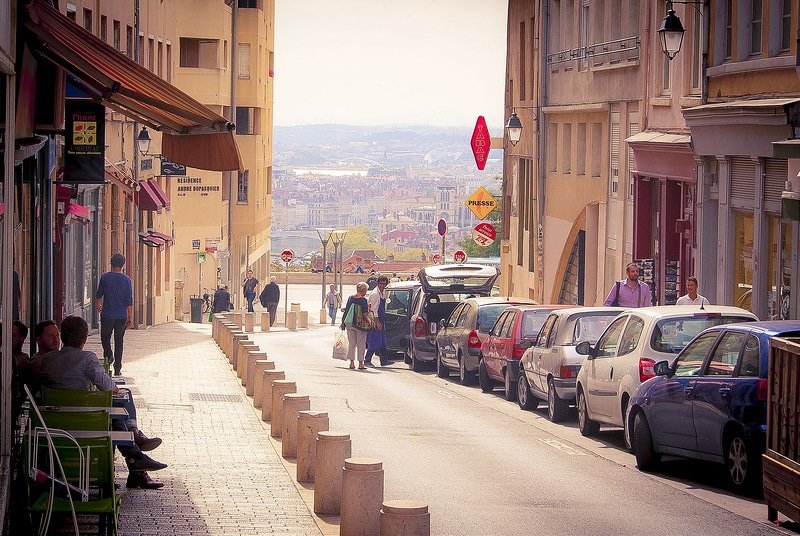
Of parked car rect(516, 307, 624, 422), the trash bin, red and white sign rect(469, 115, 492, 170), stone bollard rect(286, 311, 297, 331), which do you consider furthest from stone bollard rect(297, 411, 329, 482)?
the trash bin

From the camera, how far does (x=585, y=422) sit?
18.3 metres

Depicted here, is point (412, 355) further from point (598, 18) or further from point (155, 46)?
point (155, 46)

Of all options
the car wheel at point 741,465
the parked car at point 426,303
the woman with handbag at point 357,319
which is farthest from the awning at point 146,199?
the car wheel at point 741,465

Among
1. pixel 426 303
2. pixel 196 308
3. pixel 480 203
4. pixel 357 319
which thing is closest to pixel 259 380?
pixel 357 319

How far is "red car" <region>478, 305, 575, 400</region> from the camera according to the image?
23.1m

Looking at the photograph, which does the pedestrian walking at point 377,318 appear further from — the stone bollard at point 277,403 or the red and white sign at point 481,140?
the red and white sign at point 481,140

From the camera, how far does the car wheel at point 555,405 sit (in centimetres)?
1991

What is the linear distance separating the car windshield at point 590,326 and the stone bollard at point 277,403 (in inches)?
173

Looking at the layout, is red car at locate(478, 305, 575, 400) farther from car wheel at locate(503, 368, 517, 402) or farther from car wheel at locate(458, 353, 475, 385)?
car wheel at locate(458, 353, 475, 385)

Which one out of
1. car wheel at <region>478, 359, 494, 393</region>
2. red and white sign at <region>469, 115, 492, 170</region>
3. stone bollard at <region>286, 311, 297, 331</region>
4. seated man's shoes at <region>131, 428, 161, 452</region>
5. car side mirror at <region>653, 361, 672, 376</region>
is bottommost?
stone bollard at <region>286, 311, 297, 331</region>

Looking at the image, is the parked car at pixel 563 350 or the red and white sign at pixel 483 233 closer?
the parked car at pixel 563 350

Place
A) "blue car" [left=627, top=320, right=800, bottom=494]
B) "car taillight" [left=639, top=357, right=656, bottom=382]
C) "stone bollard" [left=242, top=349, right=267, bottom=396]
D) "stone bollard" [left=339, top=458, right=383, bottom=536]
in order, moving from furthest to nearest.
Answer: "stone bollard" [left=242, top=349, right=267, bottom=396] < "car taillight" [left=639, top=357, right=656, bottom=382] < "blue car" [left=627, top=320, right=800, bottom=494] < "stone bollard" [left=339, top=458, right=383, bottom=536]

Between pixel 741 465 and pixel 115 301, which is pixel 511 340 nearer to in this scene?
pixel 115 301

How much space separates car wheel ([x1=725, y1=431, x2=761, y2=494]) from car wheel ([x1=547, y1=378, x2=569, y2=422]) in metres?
6.32
